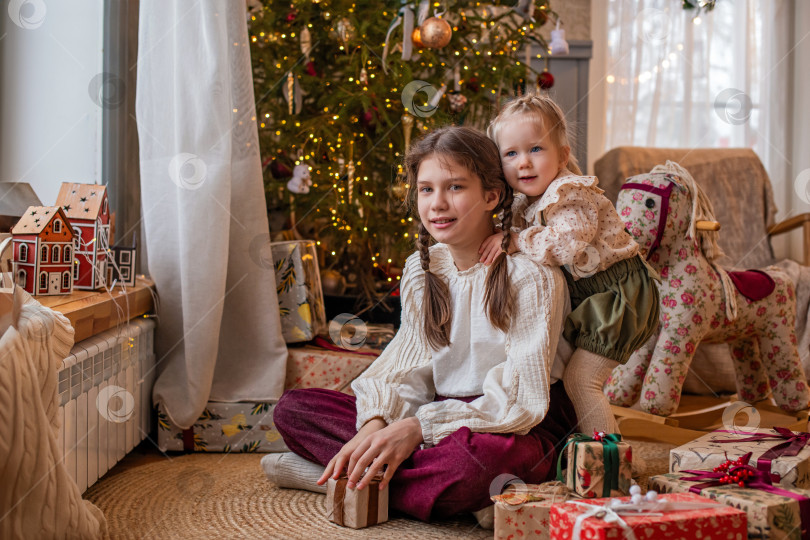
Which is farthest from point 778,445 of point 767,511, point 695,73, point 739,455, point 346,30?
point 695,73

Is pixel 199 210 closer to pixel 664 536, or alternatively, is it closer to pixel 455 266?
pixel 455 266

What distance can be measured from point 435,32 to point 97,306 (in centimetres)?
125

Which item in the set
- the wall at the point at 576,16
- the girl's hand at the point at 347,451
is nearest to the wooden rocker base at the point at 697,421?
the girl's hand at the point at 347,451

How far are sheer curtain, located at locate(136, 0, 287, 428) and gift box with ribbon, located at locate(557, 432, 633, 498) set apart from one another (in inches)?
40.1

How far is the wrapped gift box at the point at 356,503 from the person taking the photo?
1.46 metres

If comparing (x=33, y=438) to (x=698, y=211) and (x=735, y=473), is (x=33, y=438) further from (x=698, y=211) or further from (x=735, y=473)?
(x=698, y=211)

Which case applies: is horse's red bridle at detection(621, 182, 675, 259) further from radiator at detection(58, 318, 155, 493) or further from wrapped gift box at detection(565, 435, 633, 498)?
radiator at detection(58, 318, 155, 493)

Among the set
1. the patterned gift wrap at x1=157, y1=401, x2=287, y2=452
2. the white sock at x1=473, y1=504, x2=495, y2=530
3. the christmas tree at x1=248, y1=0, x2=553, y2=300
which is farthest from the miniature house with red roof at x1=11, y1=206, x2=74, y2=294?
the white sock at x1=473, y1=504, x2=495, y2=530

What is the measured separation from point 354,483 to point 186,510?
1.28 feet

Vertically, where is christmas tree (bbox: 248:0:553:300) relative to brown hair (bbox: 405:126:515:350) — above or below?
above

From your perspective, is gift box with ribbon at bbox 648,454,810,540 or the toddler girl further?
the toddler girl

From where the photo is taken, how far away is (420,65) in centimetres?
255

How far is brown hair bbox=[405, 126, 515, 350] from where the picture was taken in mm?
1516

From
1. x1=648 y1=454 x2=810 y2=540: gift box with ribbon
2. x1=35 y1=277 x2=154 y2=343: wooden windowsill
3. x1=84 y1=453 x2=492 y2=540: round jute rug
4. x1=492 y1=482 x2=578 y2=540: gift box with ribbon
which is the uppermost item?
x1=35 y1=277 x2=154 y2=343: wooden windowsill
